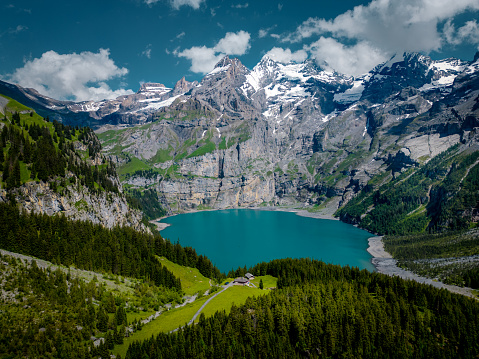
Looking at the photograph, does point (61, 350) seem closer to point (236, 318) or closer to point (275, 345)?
point (236, 318)

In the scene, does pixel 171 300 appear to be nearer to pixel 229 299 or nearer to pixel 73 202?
pixel 229 299

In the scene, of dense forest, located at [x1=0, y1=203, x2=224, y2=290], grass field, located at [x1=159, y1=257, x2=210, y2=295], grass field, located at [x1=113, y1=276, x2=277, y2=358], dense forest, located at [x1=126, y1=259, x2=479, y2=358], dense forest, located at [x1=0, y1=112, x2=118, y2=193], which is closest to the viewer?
dense forest, located at [x1=126, y1=259, x2=479, y2=358]

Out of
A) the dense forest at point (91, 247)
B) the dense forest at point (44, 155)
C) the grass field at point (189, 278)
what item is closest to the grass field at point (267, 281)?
the grass field at point (189, 278)

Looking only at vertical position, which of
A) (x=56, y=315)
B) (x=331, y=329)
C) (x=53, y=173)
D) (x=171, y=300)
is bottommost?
(x=171, y=300)

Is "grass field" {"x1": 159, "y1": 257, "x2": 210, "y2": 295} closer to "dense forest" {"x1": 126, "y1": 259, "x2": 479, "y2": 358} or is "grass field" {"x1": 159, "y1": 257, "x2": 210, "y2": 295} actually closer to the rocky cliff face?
"dense forest" {"x1": 126, "y1": 259, "x2": 479, "y2": 358}

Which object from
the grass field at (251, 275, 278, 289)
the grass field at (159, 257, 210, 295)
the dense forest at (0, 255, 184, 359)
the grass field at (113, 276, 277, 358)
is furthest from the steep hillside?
the grass field at (251, 275, 278, 289)

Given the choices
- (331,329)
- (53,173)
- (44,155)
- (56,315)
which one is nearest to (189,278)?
(331,329)

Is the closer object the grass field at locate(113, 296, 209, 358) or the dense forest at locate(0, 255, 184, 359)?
the dense forest at locate(0, 255, 184, 359)
